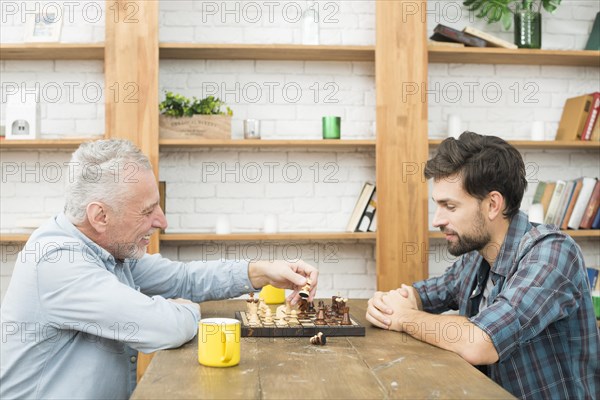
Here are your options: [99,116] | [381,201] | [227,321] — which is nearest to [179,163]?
[99,116]

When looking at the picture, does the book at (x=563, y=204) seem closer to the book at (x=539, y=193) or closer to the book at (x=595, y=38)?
the book at (x=539, y=193)

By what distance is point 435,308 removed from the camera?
242 cm

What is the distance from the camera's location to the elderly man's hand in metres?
2.15

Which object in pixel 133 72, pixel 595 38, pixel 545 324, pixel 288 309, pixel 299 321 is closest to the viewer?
pixel 545 324

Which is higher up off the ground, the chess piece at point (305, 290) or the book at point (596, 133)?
the book at point (596, 133)

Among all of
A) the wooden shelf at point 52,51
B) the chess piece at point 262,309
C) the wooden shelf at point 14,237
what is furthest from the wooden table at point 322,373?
the wooden shelf at point 52,51

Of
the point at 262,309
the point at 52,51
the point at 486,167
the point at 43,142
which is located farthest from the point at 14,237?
the point at 486,167

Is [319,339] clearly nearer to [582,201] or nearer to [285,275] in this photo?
[285,275]

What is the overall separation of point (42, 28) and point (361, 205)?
1.80m

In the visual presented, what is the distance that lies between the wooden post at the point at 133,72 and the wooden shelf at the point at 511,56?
138 cm

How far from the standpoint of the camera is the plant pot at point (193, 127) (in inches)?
136

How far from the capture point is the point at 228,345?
149cm

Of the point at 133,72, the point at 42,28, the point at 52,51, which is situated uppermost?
the point at 42,28

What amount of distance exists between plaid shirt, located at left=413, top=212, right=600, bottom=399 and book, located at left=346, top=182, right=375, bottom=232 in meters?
1.60
